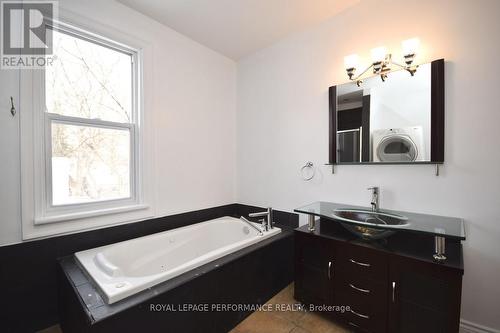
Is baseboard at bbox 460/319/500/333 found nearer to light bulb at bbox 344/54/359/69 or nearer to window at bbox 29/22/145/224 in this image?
light bulb at bbox 344/54/359/69

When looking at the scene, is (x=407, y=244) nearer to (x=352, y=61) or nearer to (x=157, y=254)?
(x=352, y=61)

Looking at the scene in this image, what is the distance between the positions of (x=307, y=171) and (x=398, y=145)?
847 mm

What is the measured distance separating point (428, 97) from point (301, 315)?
1.98 meters

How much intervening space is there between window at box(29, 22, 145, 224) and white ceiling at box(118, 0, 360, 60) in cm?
51

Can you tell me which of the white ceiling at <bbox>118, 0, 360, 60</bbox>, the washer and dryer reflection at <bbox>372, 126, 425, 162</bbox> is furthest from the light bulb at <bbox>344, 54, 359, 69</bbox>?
the washer and dryer reflection at <bbox>372, 126, 425, 162</bbox>

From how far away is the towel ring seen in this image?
90.4 inches

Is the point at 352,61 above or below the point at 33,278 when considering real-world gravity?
above

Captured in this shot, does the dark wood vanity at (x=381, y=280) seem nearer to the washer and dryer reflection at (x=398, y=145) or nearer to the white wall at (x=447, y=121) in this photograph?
the white wall at (x=447, y=121)

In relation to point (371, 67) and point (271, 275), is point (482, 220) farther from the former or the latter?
point (271, 275)

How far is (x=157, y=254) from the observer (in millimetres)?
2043

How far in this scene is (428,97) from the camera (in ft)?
5.39

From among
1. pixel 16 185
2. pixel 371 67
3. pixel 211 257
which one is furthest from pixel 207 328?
pixel 371 67

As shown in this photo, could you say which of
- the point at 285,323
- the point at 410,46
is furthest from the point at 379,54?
the point at 285,323

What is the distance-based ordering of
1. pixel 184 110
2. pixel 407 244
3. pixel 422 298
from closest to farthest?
pixel 422 298, pixel 407 244, pixel 184 110
